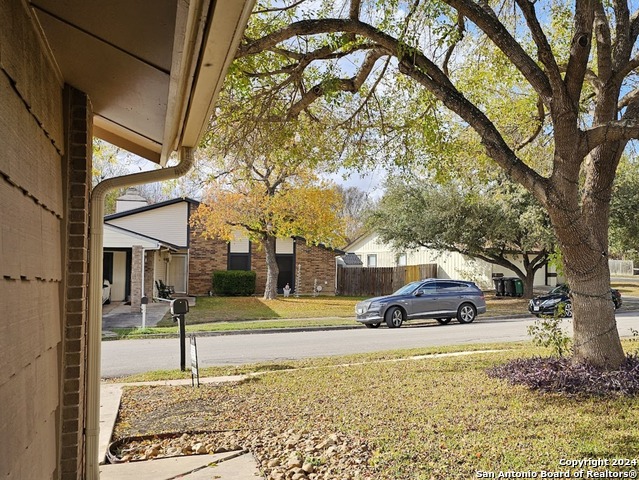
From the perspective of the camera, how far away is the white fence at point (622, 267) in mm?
60219

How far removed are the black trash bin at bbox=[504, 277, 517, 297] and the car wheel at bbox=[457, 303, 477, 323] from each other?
40.3 feet

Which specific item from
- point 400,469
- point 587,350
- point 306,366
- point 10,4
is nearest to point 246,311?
point 306,366

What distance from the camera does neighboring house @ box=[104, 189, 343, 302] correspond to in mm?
27797

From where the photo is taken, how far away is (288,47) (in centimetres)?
942

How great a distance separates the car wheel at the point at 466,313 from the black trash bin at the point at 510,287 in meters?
12.3

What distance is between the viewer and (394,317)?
18531 millimetres

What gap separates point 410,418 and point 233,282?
24.7m

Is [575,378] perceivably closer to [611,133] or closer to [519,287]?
[611,133]

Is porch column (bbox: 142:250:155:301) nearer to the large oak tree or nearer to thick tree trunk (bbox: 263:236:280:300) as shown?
thick tree trunk (bbox: 263:236:280:300)

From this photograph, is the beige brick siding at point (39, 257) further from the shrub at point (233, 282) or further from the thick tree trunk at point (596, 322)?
the shrub at point (233, 282)

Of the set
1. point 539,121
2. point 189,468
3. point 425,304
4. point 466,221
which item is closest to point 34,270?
point 189,468

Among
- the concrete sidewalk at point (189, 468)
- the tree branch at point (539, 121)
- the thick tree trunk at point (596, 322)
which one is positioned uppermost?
the tree branch at point (539, 121)

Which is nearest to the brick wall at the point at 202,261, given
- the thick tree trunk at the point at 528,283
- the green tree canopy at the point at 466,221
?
the green tree canopy at the point at 466,221

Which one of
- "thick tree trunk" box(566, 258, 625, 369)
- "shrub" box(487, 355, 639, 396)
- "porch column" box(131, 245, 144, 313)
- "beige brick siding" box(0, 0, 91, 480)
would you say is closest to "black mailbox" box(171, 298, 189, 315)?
"shrub" box(487, 355, 639, 396)
